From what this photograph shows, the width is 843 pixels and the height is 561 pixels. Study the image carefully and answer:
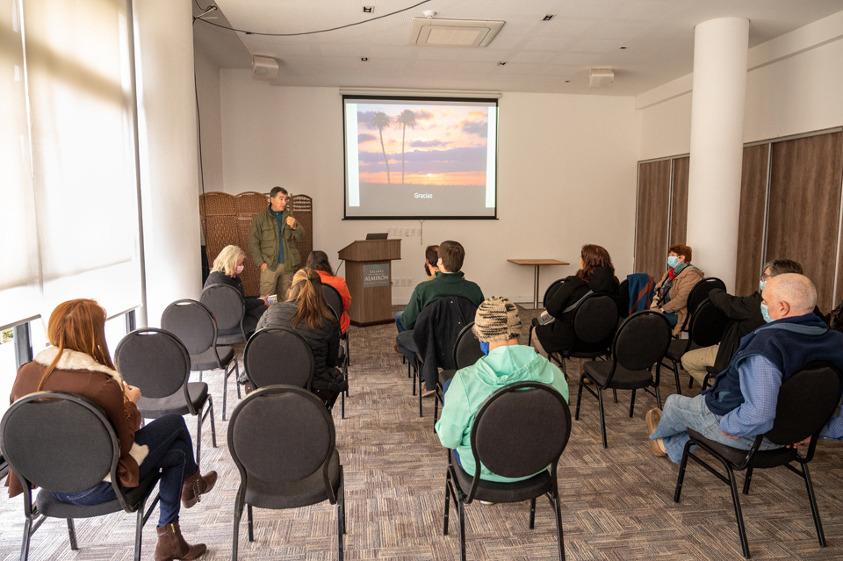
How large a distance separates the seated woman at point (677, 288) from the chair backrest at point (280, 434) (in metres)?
3.81

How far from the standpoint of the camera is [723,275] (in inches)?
247

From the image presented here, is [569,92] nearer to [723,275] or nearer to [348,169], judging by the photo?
[348,169]

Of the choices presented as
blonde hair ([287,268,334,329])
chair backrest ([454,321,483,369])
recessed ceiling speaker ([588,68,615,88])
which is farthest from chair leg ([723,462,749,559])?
recessed ceiling speaker ([588,68,615,88])

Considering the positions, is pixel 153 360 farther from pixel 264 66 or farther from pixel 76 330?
pixel 264 66

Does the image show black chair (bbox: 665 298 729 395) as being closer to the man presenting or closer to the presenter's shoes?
the presenter's shoes

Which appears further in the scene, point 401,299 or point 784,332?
point 401,299

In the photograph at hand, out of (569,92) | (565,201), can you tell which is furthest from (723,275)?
(569,92)

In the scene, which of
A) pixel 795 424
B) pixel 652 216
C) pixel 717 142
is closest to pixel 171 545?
pixel 795 424

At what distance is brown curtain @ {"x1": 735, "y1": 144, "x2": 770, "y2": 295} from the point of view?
22.3 ft

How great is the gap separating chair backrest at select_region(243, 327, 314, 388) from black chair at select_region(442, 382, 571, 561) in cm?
132

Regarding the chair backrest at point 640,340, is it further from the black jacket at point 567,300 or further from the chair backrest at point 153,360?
the chair backrest at point 153,360

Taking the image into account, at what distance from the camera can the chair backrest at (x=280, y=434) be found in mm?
2098

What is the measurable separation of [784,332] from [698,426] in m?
0.70

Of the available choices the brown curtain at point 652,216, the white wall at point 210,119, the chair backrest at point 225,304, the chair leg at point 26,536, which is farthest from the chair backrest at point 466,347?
the brown curtain at point 652,216
